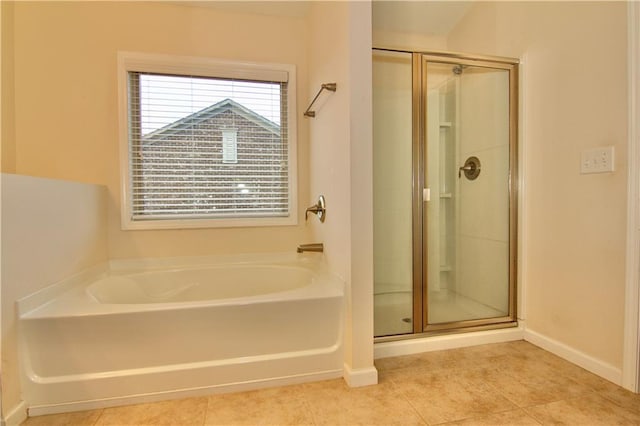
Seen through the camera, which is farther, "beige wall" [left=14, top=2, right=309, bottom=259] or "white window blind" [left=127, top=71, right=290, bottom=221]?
"white window blind" [left=127, top=71, right=290, bottom=221]

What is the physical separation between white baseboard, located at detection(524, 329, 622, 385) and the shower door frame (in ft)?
0.48

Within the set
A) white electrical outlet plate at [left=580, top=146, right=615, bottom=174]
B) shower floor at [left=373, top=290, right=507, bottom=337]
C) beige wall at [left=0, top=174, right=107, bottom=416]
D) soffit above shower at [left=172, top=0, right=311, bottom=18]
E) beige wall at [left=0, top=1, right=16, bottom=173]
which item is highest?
soffit above shower at [left=172, top=0, right=311, bottom=18]

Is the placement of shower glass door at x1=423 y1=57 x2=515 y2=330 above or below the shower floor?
above

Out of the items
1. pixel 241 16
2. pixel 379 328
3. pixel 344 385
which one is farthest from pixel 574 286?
pixel 241 16

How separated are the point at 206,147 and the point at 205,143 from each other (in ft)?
0.10

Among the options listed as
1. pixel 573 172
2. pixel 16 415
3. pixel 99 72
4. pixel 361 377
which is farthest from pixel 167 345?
pixel 573 172

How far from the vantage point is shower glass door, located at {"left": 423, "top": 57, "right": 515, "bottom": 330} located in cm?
212

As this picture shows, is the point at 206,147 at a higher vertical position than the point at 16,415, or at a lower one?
higher

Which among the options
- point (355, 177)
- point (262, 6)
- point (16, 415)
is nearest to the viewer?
point (16, 415)

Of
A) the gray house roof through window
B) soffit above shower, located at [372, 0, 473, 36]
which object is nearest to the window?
the gray house roof through window

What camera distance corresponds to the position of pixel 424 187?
6.75 feet

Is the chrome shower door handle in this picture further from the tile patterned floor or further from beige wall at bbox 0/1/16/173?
beige wall at bbox 0/1/16/173

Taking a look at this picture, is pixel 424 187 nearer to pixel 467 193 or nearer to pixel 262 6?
pixel 467 193

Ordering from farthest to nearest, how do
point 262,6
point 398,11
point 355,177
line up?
point 398,11
point 262,6
point 355,177
